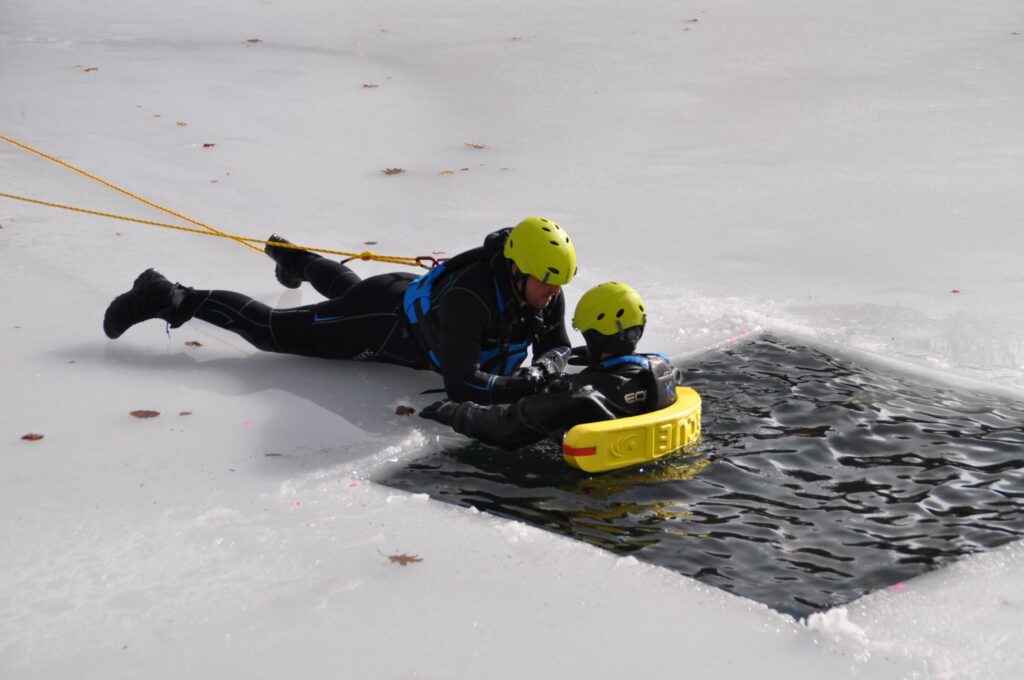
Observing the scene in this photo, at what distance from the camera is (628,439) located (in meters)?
4.60

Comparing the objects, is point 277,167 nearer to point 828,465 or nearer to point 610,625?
point 828,465

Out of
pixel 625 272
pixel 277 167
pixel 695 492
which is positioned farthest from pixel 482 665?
pixel 277 167

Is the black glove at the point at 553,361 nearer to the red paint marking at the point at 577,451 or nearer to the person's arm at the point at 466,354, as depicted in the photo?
the person's arm at the point at 466,354

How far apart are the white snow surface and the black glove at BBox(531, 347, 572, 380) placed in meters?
0.54

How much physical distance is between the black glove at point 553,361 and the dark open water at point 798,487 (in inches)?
15.6

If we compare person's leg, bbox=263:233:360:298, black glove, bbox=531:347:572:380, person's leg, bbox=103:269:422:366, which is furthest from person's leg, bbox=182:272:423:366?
black glove, bbox=531:347:572:380

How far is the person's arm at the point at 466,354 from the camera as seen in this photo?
491cm

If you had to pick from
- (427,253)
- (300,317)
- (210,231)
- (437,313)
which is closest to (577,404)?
(437,313)

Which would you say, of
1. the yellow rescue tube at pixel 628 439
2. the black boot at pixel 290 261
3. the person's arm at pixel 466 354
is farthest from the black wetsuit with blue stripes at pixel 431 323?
the yellow rescue tube at pixel 628 439

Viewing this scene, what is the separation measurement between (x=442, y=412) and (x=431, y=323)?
0.52 m

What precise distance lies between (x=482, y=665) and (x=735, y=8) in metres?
10.9

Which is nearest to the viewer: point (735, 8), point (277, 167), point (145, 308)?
point (145, 308)

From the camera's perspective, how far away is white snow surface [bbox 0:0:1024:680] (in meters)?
3.46

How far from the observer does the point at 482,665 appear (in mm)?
3281
